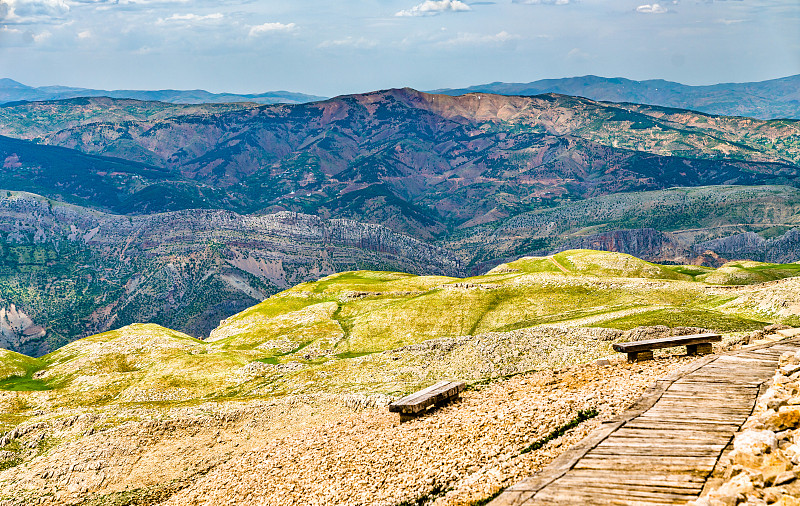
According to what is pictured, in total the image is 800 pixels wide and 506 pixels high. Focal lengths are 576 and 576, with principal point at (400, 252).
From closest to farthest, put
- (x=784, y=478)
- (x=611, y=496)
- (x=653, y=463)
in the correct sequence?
(x=784, y=478) → (x=611, y=496) → (x=653, y=463)

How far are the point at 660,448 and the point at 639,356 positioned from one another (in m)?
15.3

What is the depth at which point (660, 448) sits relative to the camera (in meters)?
18.1

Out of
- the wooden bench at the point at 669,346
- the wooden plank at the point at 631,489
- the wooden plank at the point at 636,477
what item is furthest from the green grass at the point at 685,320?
the wooden plank at the point at 631,489

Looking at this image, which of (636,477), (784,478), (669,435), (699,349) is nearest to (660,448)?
(669,435)

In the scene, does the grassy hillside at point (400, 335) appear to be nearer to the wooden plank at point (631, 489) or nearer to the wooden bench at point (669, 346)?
the wooden bench at point (669, 346)

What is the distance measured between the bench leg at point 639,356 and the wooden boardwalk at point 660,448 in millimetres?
7645

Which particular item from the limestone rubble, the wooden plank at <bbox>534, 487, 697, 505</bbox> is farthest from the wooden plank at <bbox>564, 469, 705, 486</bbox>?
the limestone rubble

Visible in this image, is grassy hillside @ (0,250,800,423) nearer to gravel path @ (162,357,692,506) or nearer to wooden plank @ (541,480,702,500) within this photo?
gravel path @ (162,357,692,506)

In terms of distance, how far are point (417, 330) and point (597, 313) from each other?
2669cm

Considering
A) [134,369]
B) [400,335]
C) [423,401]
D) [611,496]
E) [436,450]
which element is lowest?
[134,369]

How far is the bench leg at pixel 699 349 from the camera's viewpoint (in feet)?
105

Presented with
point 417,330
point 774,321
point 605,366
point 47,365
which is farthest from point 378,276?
point 605,366

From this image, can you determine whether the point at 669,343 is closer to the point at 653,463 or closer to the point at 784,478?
the point at 653,463

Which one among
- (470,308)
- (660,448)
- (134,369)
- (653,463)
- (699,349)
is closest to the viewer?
(653,463)
